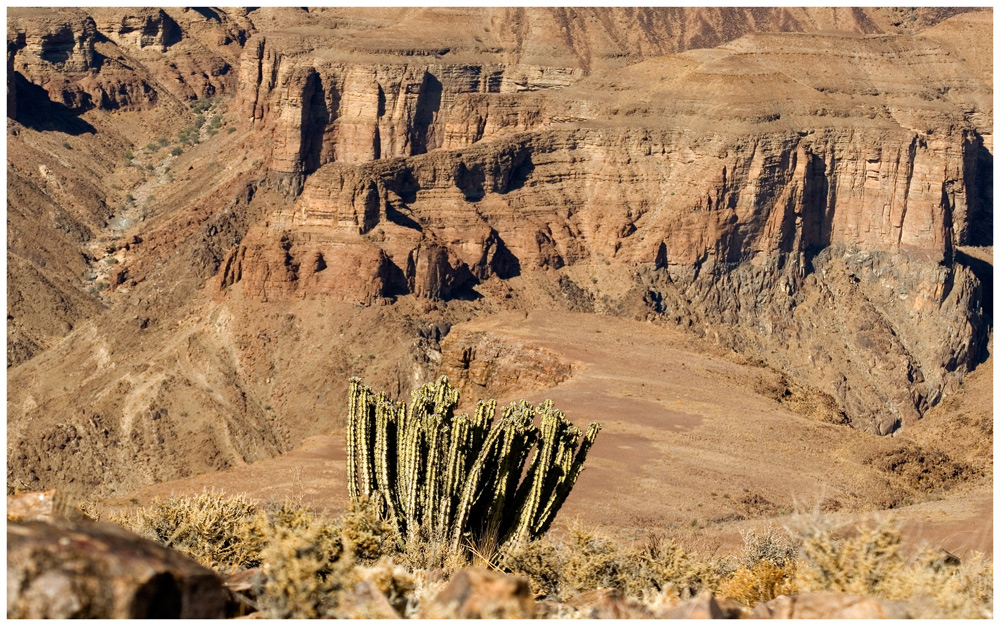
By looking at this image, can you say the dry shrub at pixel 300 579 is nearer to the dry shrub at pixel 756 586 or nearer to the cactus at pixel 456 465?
the dry shrub at pixel 756 586

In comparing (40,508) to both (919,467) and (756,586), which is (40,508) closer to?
(756,586)

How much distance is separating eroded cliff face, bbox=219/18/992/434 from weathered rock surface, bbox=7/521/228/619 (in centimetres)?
6616

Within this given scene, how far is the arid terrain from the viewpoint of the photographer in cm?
4881

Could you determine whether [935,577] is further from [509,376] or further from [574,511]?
[509,376]

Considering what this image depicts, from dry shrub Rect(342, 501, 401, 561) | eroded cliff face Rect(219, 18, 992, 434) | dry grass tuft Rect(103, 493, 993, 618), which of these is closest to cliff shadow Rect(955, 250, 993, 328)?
eroded cliff face Rect(219, 18, 992, 434)

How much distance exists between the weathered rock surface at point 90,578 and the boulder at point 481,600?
7.97 ft

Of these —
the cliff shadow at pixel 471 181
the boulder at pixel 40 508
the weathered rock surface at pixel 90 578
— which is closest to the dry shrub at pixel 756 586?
the weathered rock surface at pixel 90 578

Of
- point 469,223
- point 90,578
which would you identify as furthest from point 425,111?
point 90,578

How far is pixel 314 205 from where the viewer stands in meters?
76.1

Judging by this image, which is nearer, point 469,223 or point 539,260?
point 469,223

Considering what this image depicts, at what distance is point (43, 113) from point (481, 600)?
387 feet

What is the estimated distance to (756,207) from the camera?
89938mm

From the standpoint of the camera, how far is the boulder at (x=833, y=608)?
15789mm

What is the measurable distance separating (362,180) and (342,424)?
13.8 m
